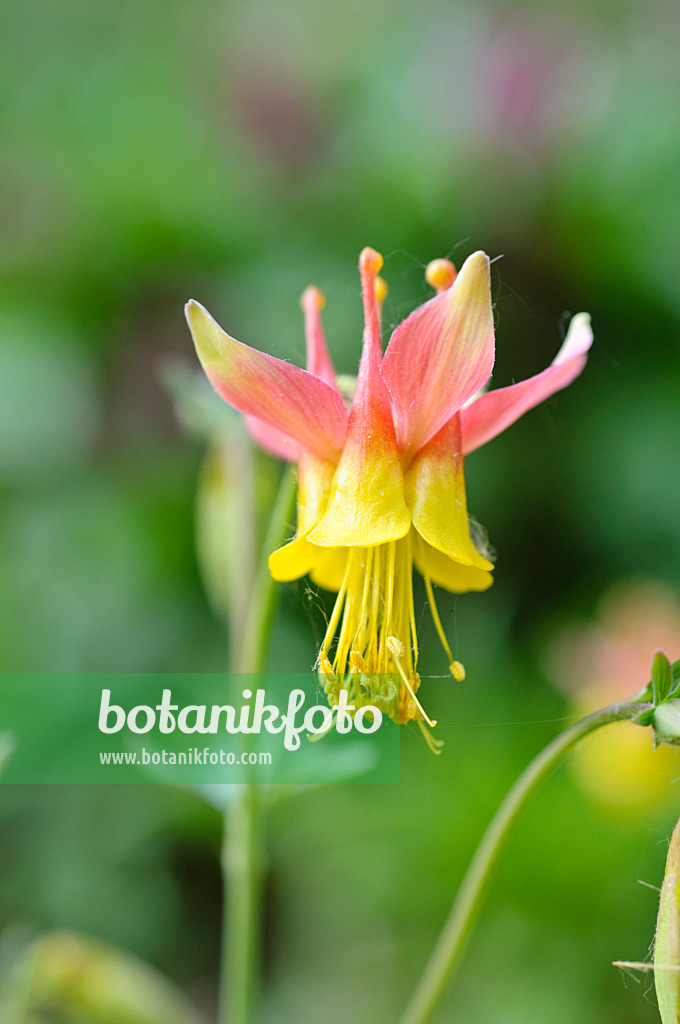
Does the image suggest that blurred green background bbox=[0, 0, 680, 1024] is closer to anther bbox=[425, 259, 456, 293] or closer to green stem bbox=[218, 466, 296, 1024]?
green stem bbox=[218, 466, 296, 1024]

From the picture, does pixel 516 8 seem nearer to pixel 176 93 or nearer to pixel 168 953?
pixel 176 93

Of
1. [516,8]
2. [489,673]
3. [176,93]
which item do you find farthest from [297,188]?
[489,673]

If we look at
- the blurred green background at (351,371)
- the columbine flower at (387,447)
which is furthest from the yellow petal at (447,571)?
the blurred green background at (351,371)

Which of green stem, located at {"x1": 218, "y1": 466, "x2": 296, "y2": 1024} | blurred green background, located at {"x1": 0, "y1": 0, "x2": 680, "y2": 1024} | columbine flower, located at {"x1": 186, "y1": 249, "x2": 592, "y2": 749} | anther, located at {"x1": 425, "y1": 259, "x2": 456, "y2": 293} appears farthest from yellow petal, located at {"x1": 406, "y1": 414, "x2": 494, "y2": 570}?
blurred green background, located at {"x1": 0, "y1": 0, "x2": 680, "y2": 1024}

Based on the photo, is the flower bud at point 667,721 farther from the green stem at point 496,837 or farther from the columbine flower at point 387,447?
the columbine flower at point 387,447

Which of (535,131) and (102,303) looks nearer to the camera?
(535,131)

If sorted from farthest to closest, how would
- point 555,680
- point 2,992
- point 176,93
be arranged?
1. point 176,93
2. point 555,680
3. point 2,992

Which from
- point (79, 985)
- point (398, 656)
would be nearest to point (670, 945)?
point (398, 656)
